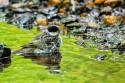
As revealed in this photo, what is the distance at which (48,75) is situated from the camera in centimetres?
685

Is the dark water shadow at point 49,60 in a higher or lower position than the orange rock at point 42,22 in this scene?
lower

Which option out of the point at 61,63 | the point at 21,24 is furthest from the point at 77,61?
the point at 21,24

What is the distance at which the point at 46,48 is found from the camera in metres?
8.34

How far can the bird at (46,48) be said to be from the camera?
805cm

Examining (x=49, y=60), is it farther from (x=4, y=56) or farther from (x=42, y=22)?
(x=42, y=22)

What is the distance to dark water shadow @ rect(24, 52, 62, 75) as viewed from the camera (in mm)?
7284

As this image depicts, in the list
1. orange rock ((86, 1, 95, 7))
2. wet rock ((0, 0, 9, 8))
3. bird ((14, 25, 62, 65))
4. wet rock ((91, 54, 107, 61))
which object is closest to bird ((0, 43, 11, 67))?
bird ((14, 25, 62, 65))

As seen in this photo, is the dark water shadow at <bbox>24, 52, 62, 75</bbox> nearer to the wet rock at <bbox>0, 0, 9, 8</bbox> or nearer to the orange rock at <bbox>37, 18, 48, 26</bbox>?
the orange rock at <bbox>37, 18, 48, 26</bbox>

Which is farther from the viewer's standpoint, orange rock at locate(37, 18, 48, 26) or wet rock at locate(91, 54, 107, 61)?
orange rock at locate(37, 18, 48, 26)

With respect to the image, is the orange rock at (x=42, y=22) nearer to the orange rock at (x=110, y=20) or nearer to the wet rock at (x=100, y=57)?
the orange rock at (x=110, y=20)

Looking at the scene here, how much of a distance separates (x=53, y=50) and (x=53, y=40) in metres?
0.22

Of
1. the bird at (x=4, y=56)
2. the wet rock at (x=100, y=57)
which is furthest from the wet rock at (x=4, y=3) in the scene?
the wet rock at (x=100, y=57)

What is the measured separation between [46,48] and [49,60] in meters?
0.48

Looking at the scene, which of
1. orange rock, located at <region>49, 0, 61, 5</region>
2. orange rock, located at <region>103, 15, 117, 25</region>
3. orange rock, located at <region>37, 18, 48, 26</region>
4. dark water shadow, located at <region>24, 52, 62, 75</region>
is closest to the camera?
dark water shadow, located at <region>24, 52, 62, 75</region>
